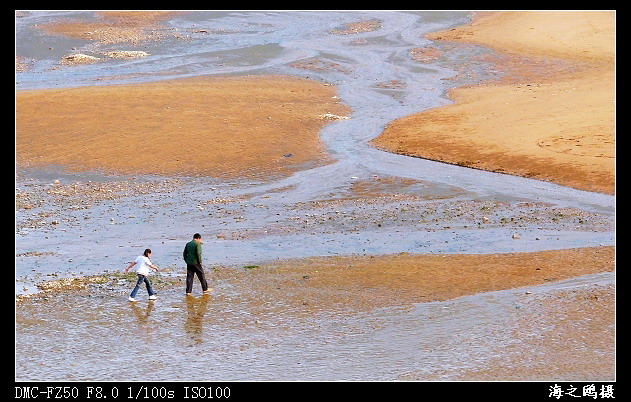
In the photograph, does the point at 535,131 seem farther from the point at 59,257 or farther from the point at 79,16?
the point at 79,16

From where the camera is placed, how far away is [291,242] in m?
23.9

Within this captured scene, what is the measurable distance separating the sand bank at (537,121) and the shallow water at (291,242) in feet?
3.92

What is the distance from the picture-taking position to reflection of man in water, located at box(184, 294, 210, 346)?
1675cm

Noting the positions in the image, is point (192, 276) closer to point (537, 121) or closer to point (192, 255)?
point (192, 255)

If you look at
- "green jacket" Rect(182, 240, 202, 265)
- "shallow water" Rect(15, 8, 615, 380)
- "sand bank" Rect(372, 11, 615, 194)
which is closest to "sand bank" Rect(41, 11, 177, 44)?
"shallow water" Rect(15, 8, 615, 380)

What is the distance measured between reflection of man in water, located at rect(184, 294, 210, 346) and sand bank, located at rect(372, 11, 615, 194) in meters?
14.5

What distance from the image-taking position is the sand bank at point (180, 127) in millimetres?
33344

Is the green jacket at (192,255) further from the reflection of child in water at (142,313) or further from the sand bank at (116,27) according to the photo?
the sand bank at (116,27)

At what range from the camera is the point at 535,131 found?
35688 millimetres

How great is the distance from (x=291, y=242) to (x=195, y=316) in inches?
251

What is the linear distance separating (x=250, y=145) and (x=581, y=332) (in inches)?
807
